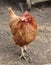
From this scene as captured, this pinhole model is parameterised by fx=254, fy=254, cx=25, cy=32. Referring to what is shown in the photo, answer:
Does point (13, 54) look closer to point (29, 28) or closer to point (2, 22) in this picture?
point (29, 28)

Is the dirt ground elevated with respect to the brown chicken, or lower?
lower

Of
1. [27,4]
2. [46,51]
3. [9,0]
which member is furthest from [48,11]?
[46,51]

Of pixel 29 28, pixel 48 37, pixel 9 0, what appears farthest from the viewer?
pixel 9 0

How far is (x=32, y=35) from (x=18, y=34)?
0.29m

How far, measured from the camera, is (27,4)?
841cm

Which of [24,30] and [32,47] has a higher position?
[24,30]

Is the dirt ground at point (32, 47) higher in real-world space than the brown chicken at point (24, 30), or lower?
lower

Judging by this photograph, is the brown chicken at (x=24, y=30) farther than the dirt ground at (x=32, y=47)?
No

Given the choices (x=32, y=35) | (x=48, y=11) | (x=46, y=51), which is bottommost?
(x=48, y=11)

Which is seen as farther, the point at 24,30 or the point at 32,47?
the point at 32,47

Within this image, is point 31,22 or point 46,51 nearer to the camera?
point 31,22

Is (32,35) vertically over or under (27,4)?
over

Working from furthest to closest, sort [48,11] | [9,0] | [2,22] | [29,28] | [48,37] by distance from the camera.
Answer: [9,0], [48,11], [2,22], [48,37], [29,28]

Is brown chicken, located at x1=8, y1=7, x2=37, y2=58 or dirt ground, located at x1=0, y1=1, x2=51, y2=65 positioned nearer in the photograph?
brown chicken, located at x1=8, y1=7, x2=37, y2=58
